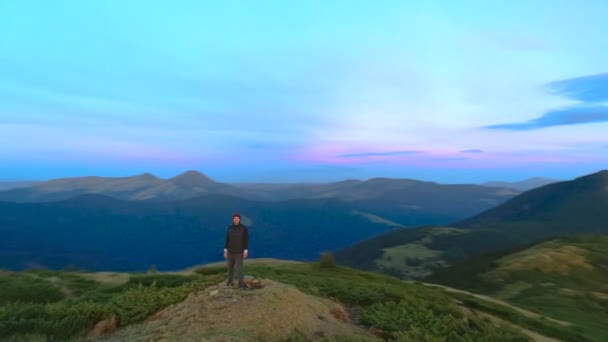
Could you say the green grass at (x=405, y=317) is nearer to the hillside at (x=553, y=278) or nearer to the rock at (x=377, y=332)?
the rock at (x=377, y=332)

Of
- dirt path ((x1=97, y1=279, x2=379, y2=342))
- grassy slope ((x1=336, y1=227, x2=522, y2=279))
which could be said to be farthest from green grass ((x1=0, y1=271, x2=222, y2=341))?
grassy slope ((x1=336, y1=227, x2=522, y2=279))

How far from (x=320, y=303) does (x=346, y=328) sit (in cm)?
232

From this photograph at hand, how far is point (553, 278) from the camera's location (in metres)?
67.9

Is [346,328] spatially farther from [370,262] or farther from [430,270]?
[370,262]

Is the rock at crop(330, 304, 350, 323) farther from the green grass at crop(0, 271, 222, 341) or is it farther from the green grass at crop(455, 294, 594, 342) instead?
the green grass at crop(455, 294, 594, 342)

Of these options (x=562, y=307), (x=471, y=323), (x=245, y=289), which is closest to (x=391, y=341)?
(x=245, y=289)

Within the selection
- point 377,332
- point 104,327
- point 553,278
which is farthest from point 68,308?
point 553,278

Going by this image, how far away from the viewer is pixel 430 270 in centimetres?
13600

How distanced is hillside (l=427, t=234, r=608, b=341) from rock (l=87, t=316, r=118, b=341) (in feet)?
109

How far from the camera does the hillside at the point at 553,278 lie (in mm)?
43812

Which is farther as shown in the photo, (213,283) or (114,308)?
(213,283)

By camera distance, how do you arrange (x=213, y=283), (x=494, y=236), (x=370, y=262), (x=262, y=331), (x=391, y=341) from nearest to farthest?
(x=262, y=331) → (x=391, y=341) → (x=213, y=283) → (x=370, y=262) → (x=494, y=236)

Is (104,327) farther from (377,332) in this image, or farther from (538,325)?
(538,325)

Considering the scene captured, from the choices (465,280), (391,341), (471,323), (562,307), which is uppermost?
(391,341)
